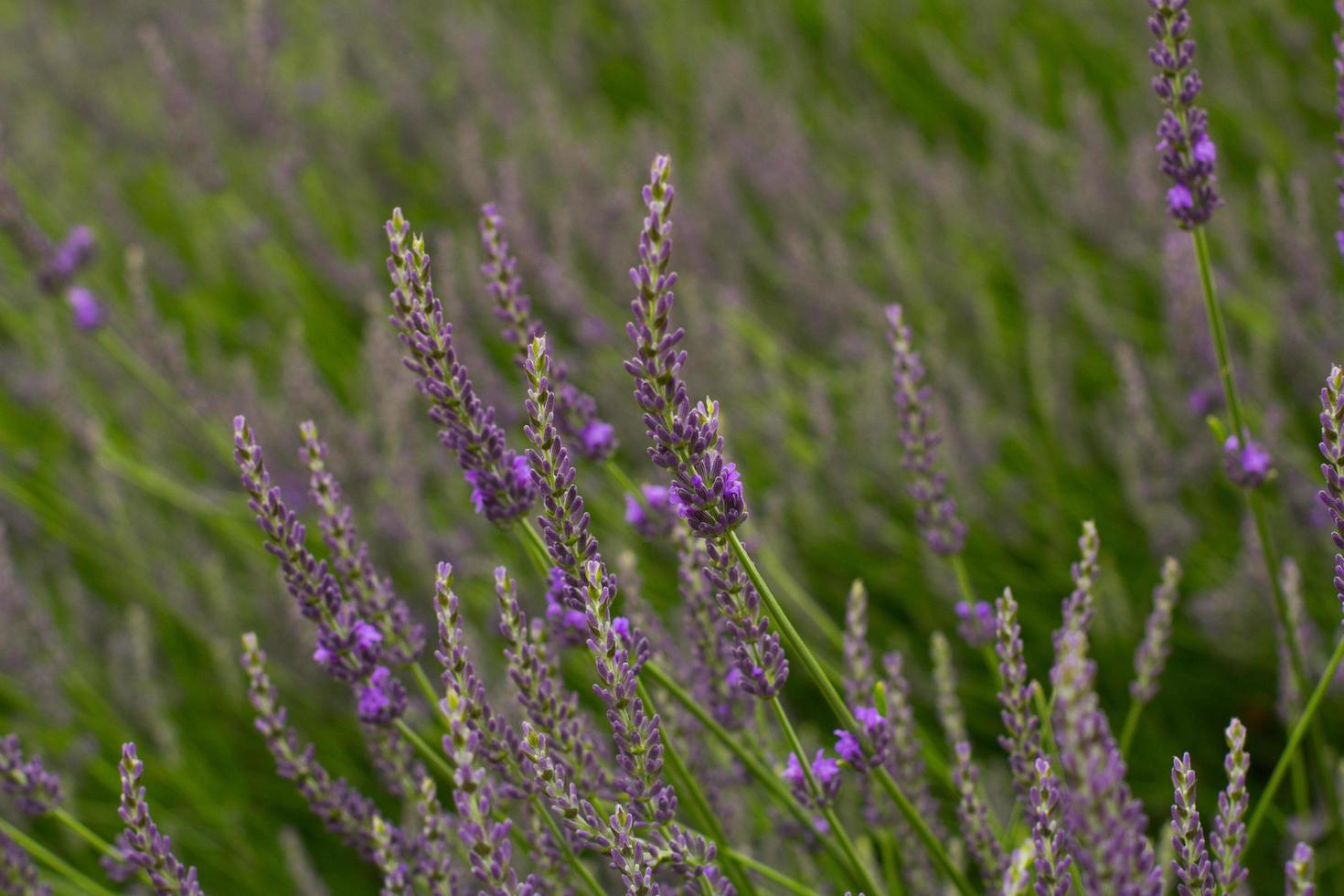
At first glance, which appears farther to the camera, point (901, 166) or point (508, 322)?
point (901, 166)

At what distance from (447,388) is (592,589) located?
0.72 ft

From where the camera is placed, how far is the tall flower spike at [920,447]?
4.50ft

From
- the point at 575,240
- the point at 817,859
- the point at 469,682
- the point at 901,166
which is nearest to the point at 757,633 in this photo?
the point at 469,682

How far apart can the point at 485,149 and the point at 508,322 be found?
9.14 ft

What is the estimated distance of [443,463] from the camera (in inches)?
103

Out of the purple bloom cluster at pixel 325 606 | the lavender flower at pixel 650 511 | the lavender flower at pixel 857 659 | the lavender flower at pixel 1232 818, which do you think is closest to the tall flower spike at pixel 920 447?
the lavender flower at pixel 857 659

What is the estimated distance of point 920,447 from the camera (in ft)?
4.75

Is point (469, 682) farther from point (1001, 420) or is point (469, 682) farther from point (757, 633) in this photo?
point (1001, 420)

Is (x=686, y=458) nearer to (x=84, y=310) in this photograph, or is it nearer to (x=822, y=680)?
(x=822, y=680)

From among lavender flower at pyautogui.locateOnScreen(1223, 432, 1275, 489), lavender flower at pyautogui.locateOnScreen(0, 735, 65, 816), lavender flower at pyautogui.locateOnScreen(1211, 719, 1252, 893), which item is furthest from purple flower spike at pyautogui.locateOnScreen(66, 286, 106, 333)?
lavender flower at pyautogui.locateOnScreen(1211, 719, 1252, 893)

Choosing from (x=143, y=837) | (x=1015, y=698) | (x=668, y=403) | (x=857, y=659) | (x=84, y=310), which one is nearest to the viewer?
(x=668, y=403)

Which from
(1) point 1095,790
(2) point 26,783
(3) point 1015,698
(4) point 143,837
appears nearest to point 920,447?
(3) point 1015,698

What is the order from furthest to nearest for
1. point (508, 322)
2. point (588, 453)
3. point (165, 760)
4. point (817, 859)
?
point (165, 760)
point (817, 859)
point (588, 453)
point (508, 322)

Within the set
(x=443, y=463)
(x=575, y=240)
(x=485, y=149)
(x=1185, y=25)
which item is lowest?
(x=1185, y=25)
